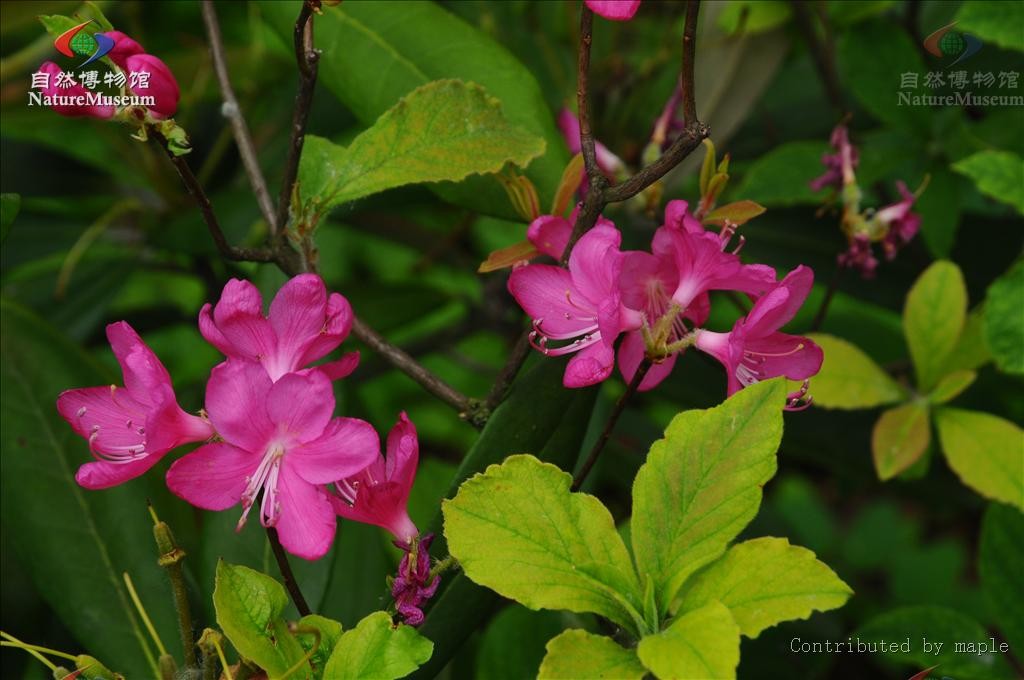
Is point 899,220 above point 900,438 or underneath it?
above

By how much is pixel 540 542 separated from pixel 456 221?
126 centimetres

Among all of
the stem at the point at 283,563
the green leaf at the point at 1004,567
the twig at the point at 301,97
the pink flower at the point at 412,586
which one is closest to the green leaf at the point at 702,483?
the pink flower at the point at 412,586

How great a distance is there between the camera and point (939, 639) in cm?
115

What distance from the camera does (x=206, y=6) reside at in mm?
1160

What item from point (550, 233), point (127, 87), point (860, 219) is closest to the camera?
point (127, 87)

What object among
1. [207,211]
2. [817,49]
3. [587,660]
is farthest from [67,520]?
[817,49]

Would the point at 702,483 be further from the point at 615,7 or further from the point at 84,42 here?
the point at 84,42

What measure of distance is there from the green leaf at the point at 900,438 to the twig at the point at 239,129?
0.71 meters

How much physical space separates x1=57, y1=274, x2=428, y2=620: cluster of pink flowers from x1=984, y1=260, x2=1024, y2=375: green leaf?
0.65m

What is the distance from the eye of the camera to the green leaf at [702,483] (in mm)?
735

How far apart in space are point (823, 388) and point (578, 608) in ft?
1.82

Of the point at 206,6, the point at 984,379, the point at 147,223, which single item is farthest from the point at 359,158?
the point at 984,379

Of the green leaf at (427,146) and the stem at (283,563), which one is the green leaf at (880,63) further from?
the stem at (283,563)

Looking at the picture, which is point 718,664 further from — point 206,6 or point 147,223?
point 147,223
